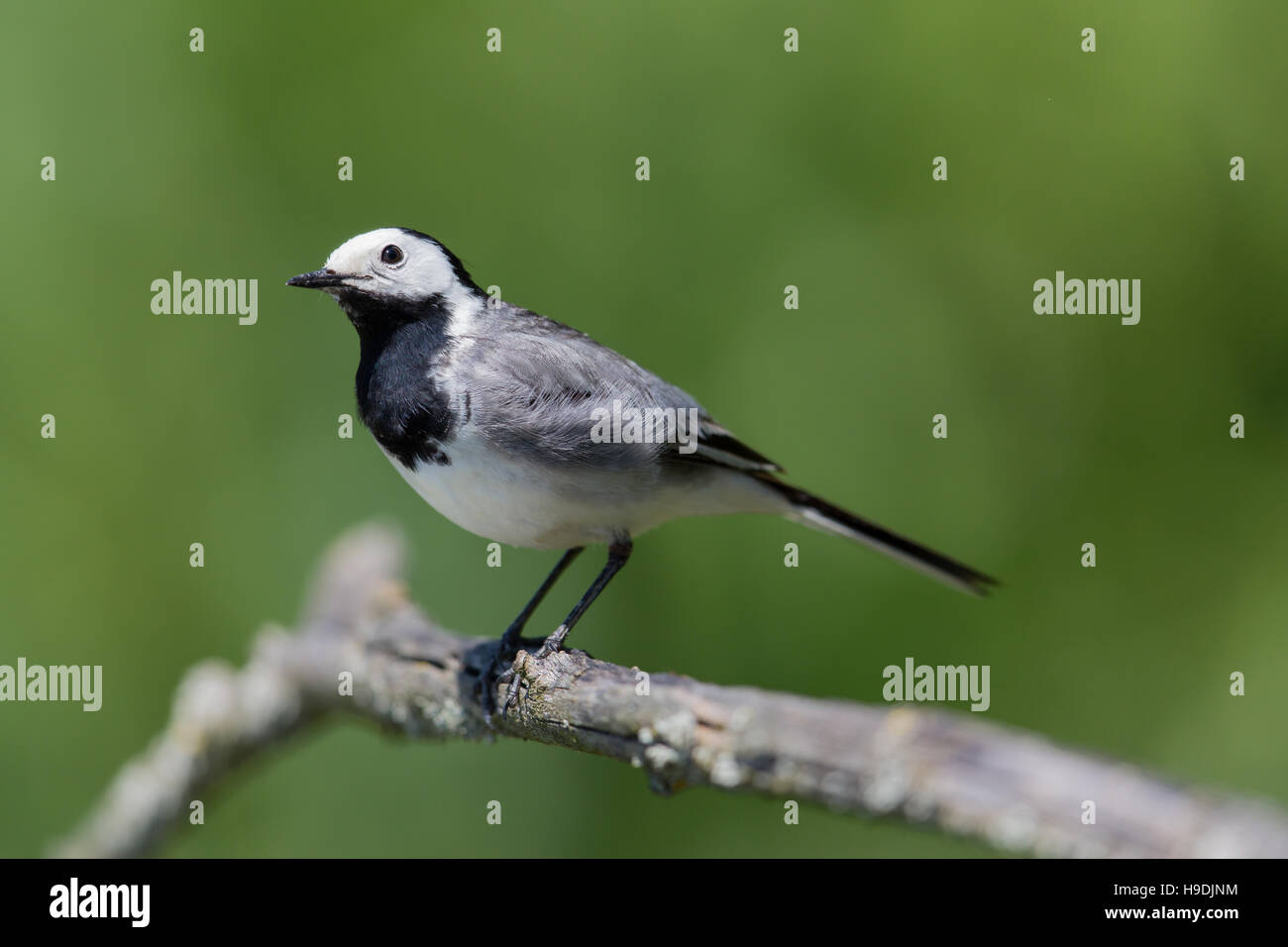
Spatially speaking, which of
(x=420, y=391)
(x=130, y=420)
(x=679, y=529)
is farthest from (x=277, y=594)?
(x=420, y=391)

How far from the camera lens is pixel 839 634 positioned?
5.07m

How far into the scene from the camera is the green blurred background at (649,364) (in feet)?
16.5

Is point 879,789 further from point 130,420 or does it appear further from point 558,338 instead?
point 130,420

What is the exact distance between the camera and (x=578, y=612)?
3773mm

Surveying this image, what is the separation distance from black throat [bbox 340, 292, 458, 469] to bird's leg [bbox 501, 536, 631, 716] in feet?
2.23

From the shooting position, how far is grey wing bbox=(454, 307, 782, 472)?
3549 millimetres

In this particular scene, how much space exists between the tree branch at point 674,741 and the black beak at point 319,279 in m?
1.36

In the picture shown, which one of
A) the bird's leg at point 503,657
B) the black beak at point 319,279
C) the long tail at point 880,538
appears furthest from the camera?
the long tail at point 880,538
